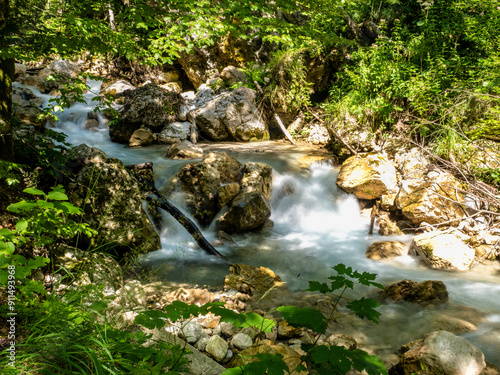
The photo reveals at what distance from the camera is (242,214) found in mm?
5656

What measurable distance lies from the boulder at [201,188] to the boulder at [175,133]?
11.5 feet

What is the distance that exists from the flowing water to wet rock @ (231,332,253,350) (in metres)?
1.02

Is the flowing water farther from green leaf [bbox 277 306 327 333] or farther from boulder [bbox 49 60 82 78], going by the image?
boulder [bbox 49 60 82 78]

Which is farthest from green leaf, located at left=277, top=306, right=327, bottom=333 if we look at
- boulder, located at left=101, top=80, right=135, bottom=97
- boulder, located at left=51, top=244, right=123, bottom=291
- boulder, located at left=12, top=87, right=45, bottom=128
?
boulder, located at left=101, top=80, right=135, bottom=97

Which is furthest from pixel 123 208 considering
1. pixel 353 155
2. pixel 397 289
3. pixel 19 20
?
pixel 353 155

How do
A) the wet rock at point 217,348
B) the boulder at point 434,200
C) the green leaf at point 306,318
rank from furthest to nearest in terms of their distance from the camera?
the boulder at point 434,200 → the wet rock at point 217,348 → the green leaf at point 306,318

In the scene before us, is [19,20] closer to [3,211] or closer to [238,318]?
[3,211]

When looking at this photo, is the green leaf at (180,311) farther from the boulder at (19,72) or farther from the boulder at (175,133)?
the boulder at (19,72)

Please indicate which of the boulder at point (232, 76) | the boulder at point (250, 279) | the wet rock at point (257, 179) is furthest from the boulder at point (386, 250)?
the boulder at point (232, 76)

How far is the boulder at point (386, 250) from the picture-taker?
5.07 meters

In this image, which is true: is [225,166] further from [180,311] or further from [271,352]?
[180,311]

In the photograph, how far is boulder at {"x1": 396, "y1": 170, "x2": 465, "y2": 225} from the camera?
5.55 meters

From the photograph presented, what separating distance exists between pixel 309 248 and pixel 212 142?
581cm

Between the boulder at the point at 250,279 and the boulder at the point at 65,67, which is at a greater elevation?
→ the boulder at the point at 65,67
